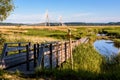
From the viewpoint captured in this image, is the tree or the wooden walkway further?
the tree

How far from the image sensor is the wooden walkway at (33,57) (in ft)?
58.6

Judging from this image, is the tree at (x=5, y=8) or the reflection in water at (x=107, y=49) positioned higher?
the tree at (x=5, y=8)

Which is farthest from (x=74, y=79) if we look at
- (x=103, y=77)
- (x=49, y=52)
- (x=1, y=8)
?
(x=1, y=8)

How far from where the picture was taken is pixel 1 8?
3434 centimetres

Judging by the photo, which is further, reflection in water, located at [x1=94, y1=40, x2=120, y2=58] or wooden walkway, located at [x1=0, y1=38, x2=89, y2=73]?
reflection in water, located at [x1=94, y1=40, x2=120, y2=58]

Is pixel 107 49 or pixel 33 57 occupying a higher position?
pixel 33 57

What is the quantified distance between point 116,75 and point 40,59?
4.98 metres

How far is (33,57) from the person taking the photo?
21.2m

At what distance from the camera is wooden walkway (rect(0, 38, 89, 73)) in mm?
17875

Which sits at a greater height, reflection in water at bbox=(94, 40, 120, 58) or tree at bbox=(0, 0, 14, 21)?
tree at bbox=(0, 0, 14, 21)

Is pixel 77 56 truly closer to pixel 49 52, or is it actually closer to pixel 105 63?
pixel 105 63

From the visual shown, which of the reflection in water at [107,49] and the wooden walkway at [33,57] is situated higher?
the wooden walkway at [33,57]

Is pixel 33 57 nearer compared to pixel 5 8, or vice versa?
pixel 33 57

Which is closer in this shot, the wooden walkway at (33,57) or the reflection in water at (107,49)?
the wooden walkway at (33,57)
